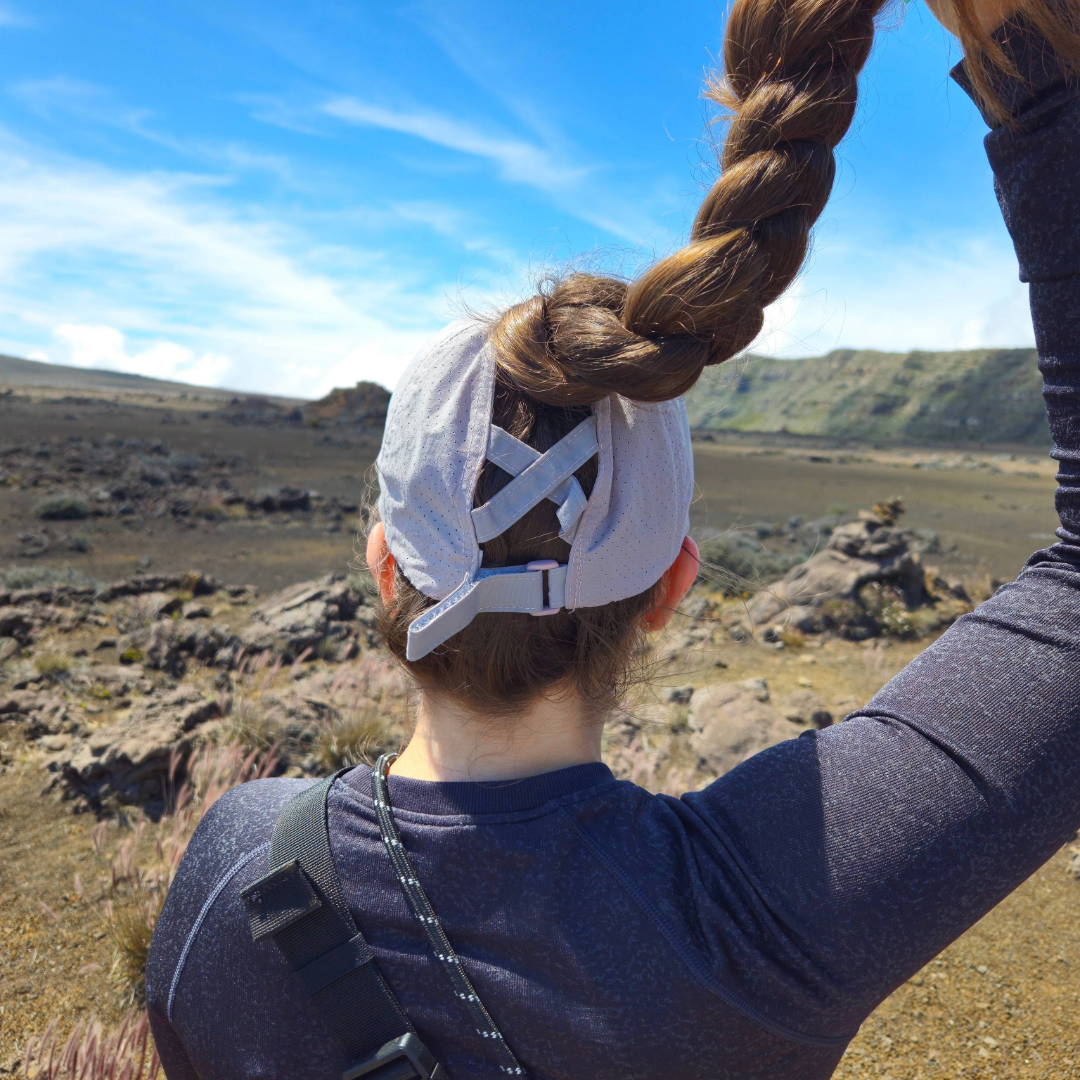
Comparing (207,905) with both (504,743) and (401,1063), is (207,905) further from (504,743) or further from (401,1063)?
(504,743)

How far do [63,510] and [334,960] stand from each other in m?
15.4

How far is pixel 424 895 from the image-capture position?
0.98 metres

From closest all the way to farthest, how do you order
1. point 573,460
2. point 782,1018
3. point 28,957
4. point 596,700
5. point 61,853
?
1. point 782,1018
2. point 573,460
3. point 596,700
4. point 28,957
5. point 61,853

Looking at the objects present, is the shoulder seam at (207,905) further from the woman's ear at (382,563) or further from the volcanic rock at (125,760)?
the volcanic rock at (125,760)

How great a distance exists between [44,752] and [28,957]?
1.65 m

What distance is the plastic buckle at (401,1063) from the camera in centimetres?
93

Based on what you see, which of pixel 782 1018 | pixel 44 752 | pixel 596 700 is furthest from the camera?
pixel 44 752

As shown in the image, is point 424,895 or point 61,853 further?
point 61,853

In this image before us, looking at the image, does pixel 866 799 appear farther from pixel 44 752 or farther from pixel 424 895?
pixel 44 752

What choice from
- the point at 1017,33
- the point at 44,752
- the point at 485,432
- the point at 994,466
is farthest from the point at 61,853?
the point at 994,466

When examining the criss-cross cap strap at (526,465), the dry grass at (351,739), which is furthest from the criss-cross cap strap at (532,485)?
the dry grass at (351,739)

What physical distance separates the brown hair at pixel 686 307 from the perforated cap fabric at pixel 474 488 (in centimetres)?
3

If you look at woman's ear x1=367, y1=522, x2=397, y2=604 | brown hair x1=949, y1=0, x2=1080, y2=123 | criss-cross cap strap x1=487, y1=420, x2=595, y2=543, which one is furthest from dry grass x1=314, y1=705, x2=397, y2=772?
brown hair x1=949, y1=0, x2=1080, y2=123

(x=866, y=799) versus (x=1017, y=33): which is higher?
(x=1017, y=33)
